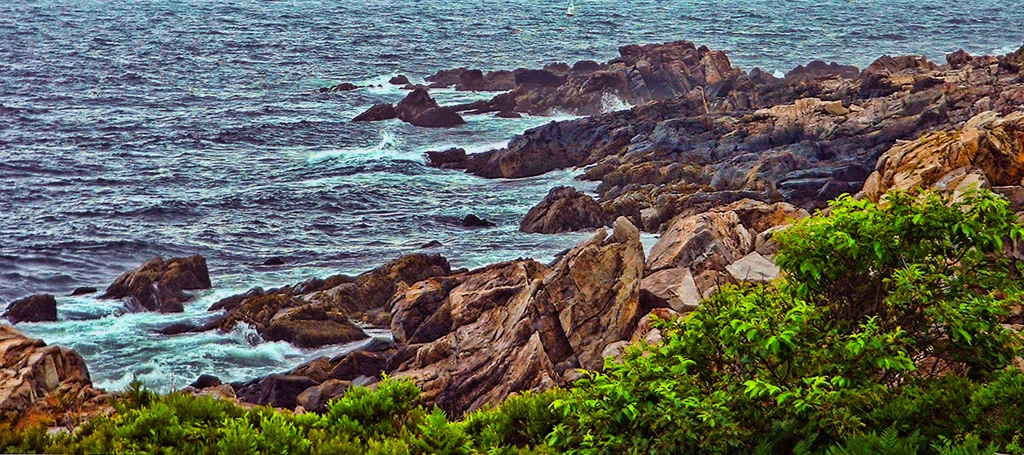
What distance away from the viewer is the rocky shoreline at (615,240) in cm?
2362

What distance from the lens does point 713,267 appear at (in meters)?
25.6

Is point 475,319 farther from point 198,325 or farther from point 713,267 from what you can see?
point 198,325

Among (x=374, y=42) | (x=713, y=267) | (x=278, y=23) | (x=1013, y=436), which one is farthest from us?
(x=278, y=23)

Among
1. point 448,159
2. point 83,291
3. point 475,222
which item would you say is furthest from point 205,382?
point 448,159

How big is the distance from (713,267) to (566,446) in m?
17.1

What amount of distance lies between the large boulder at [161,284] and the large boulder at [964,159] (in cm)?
2218

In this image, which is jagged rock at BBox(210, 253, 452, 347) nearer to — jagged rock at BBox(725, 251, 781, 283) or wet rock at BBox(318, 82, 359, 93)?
jagged rock at BBox(725, 251, 781, 283)

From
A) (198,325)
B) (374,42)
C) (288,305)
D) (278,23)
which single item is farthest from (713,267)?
(278,23)

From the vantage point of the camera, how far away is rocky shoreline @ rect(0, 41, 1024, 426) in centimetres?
2362

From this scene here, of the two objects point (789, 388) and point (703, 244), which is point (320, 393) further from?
point (789, 388)

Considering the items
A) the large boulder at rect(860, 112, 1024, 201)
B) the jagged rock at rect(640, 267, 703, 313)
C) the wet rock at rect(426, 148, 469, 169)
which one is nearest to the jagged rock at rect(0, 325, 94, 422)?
the jagged rock at rect(640, 267, 703, 313)

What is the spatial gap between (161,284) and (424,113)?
113ft

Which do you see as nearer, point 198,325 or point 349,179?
point 198,325

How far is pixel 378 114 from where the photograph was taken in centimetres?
6906
